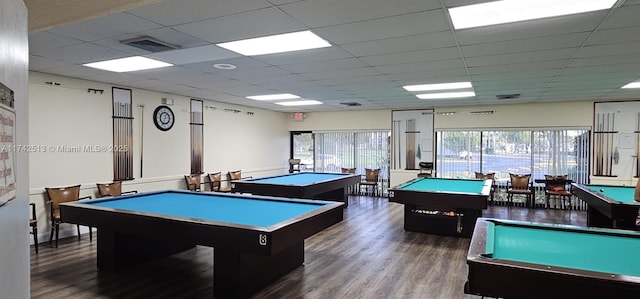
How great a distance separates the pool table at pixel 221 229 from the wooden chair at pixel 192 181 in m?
2.49

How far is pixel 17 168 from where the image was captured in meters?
1.38

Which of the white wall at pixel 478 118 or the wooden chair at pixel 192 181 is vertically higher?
→ the white wall at pixel 478 118

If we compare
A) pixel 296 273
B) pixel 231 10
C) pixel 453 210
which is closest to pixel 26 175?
pixel 231 10

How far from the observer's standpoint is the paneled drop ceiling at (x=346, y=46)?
2746mm

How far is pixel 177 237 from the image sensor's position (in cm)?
327

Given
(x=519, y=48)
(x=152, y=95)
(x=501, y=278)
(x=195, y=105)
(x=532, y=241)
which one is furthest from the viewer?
(x=195, y=105)

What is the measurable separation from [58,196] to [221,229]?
11.8 ft

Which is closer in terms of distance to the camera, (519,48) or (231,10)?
(231,10)

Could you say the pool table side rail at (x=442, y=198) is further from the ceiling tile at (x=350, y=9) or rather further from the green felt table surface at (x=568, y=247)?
the ceiling tile at (x=350, y=9)

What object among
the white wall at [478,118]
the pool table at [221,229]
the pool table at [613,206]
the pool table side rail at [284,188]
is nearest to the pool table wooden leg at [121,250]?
the pool table at [221,229]

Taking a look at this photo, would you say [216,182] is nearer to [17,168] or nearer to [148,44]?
[148,44]

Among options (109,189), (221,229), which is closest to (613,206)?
(221,229)

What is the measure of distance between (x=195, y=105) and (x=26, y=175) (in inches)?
253

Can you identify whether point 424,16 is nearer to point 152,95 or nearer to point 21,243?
point 21,243
